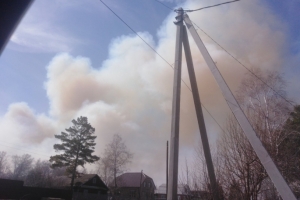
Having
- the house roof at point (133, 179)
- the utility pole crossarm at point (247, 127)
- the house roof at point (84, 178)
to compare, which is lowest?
the utility pole crossarm at point (247, 127)

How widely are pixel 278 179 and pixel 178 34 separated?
635cm

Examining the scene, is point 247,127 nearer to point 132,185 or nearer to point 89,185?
point 89,185

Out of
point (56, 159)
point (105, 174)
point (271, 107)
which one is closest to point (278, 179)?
point (271, 107)

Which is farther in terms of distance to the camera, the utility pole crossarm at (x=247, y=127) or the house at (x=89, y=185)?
the house at (x=89, y=185)

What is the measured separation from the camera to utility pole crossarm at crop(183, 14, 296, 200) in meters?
7.75

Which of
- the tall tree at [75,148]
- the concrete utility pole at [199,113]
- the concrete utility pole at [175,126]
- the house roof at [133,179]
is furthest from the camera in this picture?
the house roof at [133,179]

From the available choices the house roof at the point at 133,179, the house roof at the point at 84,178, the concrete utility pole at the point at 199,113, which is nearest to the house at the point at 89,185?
the house roof at the point at 84,178

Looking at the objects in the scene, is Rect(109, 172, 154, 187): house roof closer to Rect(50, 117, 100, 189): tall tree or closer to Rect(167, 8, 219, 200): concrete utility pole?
Rect(50, 117, 100, 189): tall tree

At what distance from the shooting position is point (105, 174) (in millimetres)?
47062

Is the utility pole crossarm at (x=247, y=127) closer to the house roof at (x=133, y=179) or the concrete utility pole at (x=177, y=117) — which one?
the concrete utility pole at (x=177, y=117)

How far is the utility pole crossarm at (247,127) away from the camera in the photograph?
7751mm

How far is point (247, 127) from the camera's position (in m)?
8.95

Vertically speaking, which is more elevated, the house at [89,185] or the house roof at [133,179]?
the house roof at [133,179]

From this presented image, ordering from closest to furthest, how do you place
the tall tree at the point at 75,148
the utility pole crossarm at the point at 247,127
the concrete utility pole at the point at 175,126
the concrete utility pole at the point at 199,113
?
the utility pole crossarm at the point at 247,127 < the concrete utility pole at the point at 175,126 < the concrete utility pole at the point at 199,113 < the tall tree at the point at 75,148
